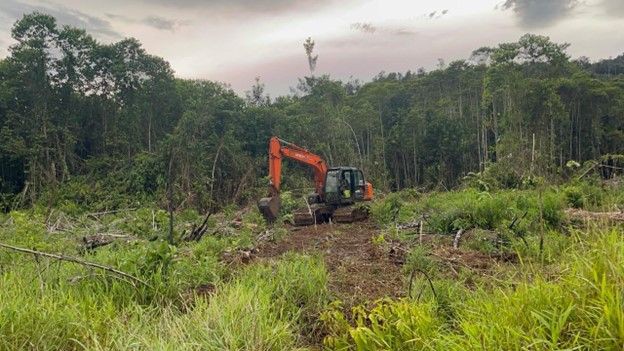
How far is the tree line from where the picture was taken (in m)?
23.3

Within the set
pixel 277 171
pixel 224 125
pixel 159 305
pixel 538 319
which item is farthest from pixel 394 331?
pixel 224 125

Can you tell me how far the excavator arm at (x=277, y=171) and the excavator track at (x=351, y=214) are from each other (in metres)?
0.94

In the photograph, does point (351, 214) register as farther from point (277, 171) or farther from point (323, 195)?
point (277, 171)

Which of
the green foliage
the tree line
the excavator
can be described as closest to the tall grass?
the green foliage

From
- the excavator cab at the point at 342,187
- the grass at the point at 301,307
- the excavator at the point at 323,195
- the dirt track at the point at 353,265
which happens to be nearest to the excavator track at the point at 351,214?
the excavator at the point at 323,195

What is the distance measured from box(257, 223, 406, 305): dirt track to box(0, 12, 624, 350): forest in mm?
49

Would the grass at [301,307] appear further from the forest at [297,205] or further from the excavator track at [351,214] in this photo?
the excavator track at [351,214]

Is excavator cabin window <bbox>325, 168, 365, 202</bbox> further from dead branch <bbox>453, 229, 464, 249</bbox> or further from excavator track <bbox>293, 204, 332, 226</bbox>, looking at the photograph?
dead branch <bbox>453, 229, 464, 249</bbox>

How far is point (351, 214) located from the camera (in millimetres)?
12555

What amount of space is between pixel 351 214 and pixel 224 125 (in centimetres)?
1802

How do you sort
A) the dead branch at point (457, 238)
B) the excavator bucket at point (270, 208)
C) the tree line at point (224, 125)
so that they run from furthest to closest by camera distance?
1. the tree line at point (224, 125)
2. the excavator bucket at point (270, 208)
3. the dead branch at point (457, 238)

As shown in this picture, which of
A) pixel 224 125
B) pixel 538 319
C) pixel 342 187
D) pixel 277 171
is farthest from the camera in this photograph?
pixel 224 125

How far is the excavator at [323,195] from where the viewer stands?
40.8 feet

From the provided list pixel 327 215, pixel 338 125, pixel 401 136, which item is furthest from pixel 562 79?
pixel 327 215
